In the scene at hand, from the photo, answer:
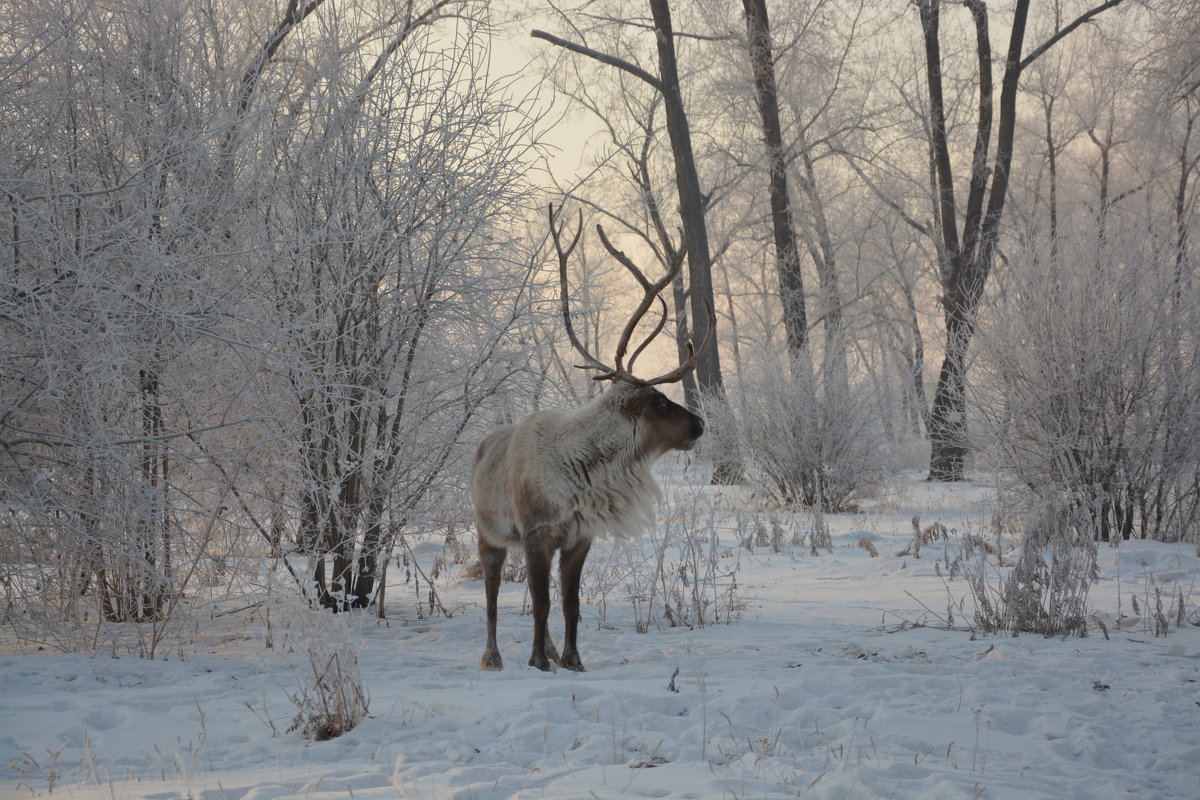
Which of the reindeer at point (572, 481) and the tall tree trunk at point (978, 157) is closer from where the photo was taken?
the reindeer at point (572, 481)

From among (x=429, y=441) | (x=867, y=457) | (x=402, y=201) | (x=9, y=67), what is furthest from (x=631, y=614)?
(x=867, y=457)

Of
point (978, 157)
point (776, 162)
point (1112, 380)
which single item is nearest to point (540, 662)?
point (1112, 380)

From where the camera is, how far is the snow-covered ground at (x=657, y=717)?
3035 millimetres

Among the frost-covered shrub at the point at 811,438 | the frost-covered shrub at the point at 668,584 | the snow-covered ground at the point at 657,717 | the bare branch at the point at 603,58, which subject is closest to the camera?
the snow-covered ground at the point at 657,717

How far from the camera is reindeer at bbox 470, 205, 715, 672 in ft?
16.0

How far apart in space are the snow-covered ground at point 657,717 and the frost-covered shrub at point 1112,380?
2574 millimetres

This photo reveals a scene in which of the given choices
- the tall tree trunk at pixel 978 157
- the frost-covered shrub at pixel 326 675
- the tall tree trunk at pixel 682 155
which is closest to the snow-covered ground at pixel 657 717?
the frost-covered shrub at pixel 326 675

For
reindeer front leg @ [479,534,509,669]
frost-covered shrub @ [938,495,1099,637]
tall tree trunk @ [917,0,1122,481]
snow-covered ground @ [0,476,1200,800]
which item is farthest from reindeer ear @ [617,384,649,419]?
tall tree trunk @ [917,0,1122,481]

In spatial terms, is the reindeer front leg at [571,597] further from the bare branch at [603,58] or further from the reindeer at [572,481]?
the bare branch at [603,58]

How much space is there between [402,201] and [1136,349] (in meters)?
6.19

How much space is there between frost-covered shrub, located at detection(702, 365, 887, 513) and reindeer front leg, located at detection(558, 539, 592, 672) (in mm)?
7245

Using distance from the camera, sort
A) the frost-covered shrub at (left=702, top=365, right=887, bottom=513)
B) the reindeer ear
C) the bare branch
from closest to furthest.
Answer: the reindeer ear, the frost-covered shrub at (left=702, top=365, right=887, bottom=513), the bare branch

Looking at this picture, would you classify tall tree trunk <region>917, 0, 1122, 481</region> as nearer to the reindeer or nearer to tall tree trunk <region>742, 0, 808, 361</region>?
tall tree trunk <region>742, 0, 808, 361</region>

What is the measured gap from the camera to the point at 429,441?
20.7 feet
